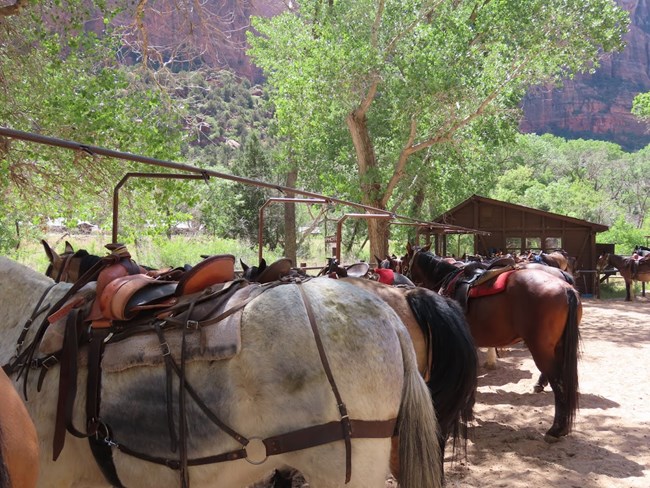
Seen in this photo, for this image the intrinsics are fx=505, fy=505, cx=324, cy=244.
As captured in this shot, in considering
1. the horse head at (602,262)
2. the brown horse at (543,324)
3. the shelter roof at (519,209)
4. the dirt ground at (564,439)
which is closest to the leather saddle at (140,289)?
the dirt ground at (564,439)

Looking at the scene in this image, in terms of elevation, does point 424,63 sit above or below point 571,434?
above

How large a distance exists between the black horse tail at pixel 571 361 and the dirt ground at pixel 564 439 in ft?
1.42

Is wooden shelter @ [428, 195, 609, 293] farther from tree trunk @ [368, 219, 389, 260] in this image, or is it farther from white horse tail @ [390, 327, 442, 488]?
white horse tail @ [390, 327, 442, 488]

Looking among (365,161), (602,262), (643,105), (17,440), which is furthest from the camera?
(643,105)

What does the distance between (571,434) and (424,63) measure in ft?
30.2

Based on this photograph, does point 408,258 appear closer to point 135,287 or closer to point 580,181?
point 135,287

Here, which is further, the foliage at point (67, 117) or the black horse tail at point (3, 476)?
the foliage at point (67, 117)

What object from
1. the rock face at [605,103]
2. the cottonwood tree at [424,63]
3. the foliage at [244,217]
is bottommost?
the foliage at [244,217]

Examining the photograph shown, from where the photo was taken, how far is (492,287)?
612 cm

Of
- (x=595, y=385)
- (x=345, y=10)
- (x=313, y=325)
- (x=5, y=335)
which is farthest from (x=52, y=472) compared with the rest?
(x=345, y=10)

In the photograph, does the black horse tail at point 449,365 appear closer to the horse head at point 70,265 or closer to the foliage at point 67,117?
the horse head at point 70,265

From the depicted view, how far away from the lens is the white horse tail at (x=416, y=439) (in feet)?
7.87

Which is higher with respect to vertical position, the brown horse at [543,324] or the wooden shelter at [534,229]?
the wooden shelter at [534,229]

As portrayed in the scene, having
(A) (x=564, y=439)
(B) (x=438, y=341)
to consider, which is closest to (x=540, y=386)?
(A) (x=564, y=439)
